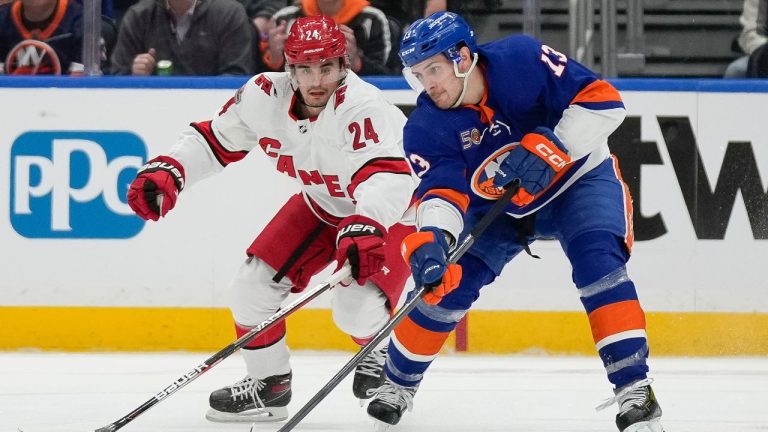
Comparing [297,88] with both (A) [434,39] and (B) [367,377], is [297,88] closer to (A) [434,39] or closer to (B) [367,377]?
(A) [434,39]

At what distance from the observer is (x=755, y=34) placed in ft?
16.9

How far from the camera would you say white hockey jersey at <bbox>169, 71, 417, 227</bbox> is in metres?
3.44

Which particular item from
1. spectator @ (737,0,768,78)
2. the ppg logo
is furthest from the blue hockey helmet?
spectator @ (737,0,768,78)

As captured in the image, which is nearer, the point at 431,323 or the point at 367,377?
the point at 431,323

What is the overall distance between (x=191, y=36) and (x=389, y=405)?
2353 mm

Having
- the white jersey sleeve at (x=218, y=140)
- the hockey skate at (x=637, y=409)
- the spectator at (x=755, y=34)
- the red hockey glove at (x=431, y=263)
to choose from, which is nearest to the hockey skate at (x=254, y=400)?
the white jersey sleeve at (x=218, y=140)

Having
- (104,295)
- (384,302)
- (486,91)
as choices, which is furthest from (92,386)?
(486,91)

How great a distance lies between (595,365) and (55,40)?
8.86 feet

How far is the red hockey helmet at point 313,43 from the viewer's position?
3.43m

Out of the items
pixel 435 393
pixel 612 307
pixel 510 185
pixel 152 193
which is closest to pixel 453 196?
pixel 510 185

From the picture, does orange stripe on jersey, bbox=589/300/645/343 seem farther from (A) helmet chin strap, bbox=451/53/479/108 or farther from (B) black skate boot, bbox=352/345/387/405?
(B) black skate boot, bbox=352/345/387/405

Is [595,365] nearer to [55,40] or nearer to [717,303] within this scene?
[717,303]

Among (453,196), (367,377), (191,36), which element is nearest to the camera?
(453,196)

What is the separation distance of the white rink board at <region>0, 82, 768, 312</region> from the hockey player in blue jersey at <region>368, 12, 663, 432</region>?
1.73 meters
